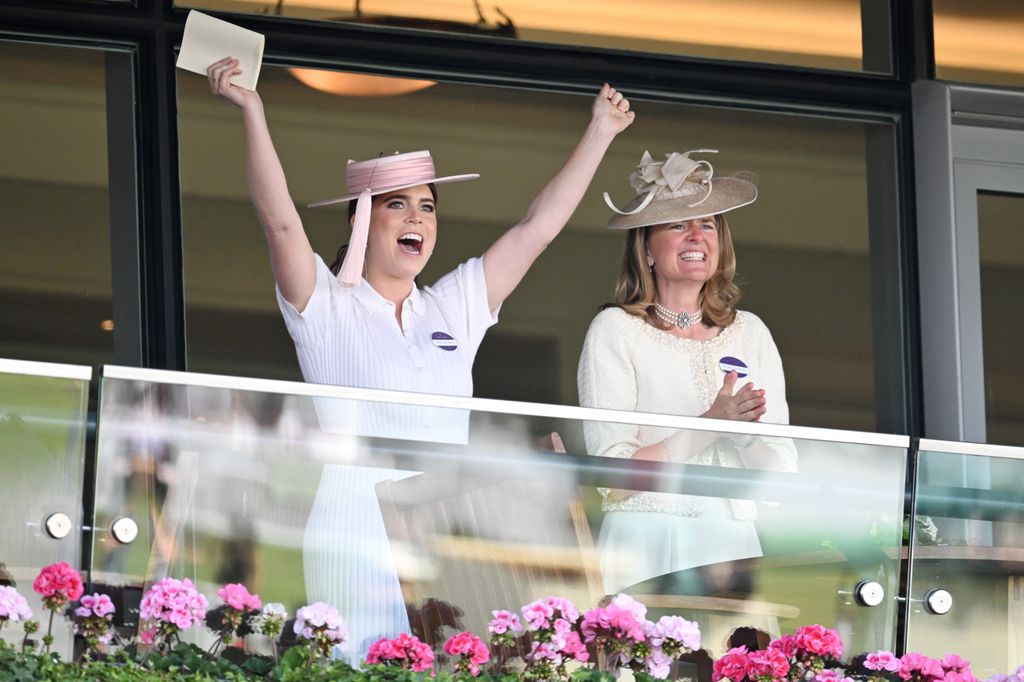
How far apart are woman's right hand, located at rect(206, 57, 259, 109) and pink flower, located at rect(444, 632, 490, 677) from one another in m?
1.62

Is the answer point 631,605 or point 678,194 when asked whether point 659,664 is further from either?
point 678,194

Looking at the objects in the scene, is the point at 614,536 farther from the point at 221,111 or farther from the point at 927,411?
the point at 221,111

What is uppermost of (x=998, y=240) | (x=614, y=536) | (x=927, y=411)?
(x=998, y=240)

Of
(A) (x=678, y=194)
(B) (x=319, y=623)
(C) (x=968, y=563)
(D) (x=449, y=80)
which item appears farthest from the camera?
(D) (x=449, y=80)

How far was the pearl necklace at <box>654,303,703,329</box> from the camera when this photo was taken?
18.9 feet

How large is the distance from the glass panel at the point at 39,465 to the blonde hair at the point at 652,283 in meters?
1.79

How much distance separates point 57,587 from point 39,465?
316 mm

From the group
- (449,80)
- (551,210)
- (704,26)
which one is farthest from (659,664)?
(704,26)

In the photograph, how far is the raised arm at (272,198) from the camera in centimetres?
529

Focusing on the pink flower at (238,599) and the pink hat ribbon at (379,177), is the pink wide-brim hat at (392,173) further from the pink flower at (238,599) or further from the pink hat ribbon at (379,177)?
the pink flower at (238,599)

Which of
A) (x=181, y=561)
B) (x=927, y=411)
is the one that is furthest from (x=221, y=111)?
(x=181, y=561)

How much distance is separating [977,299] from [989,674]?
2865 mm

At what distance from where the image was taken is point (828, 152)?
803cm

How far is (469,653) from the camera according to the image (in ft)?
15.3
